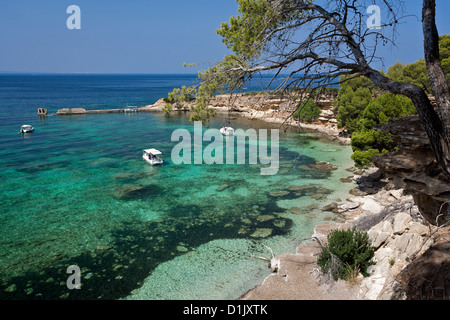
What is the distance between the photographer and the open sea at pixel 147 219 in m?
13.2

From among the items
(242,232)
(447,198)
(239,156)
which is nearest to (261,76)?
(447,198)

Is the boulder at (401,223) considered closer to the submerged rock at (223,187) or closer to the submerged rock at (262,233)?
the submerged rock at (262,233)

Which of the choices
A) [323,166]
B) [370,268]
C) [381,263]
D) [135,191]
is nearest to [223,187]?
[135,191]

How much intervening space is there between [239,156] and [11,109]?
7113 cm

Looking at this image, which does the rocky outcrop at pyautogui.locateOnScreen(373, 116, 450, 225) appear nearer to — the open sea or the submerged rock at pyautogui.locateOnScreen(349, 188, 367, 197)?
the open sea

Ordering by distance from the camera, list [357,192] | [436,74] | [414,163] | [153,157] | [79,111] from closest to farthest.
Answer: [436,74] → [414,163] → [357,192] → [153,157] → [79,111]

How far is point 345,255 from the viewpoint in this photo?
1166cm

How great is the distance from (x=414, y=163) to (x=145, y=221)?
52.4 ft

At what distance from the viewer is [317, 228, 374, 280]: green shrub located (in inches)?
451

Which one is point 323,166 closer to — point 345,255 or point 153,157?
point 153,157

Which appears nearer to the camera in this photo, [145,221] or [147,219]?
[145,221]

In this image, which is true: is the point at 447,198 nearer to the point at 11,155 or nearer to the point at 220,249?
the point at 220,249
